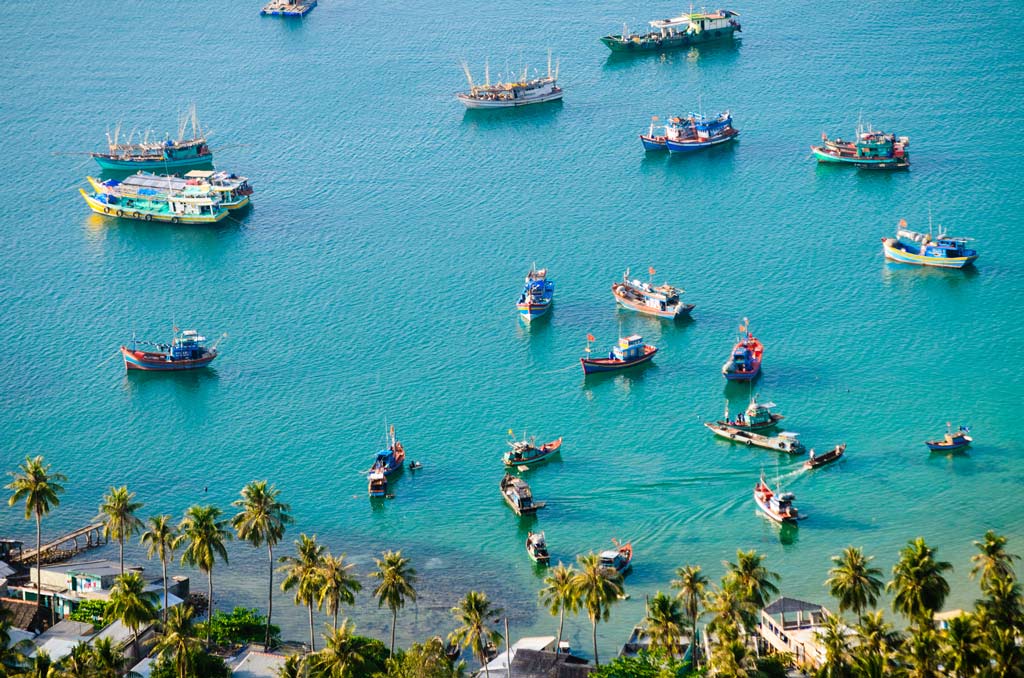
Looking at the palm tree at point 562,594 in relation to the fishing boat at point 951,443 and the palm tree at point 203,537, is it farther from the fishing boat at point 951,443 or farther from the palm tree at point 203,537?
the fishing boat at point 951,443

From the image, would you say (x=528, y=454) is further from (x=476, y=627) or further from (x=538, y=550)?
(x=476, y=627)

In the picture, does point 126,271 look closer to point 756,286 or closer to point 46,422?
point 46,422

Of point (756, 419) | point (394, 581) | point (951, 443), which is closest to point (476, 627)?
point (394, 581)

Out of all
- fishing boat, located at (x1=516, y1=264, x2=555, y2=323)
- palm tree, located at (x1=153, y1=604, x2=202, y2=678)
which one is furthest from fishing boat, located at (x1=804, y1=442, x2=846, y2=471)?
palm tree, located at (x1=153, y1=604, x2=202, y2=678)

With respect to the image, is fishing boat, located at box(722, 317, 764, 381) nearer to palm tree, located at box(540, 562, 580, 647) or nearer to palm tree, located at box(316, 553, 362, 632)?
palm tree, located at box(540, 562, 580, 647)

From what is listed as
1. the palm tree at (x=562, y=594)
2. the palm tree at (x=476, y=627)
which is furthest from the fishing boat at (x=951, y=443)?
the palm tree at (x=476, y=627)
